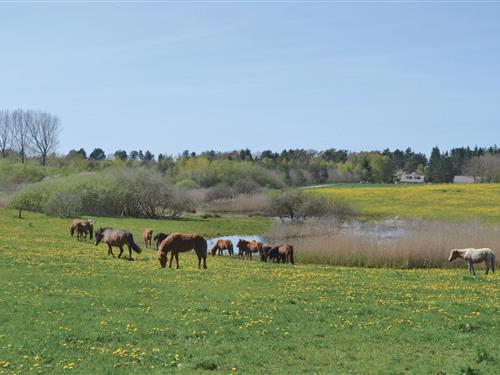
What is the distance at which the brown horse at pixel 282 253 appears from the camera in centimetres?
3547

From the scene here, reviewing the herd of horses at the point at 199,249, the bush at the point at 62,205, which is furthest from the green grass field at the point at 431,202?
the herd of horses at the point at 199,249

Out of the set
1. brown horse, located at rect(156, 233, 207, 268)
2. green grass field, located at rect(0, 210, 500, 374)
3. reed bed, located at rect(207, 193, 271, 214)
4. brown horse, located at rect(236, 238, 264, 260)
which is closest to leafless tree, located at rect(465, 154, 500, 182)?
reed bed, located at rect(207, 193, 271, 214)

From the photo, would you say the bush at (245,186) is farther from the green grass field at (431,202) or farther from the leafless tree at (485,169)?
the leafless tree at (485,169)

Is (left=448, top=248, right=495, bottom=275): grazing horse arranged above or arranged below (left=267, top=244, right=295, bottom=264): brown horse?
above

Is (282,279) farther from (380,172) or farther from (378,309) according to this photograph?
(380,172)

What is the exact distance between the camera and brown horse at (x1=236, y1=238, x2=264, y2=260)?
38562 mm

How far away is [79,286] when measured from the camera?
60.7 ft

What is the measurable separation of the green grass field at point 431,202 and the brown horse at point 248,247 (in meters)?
35.7

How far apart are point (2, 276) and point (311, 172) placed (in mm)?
155922

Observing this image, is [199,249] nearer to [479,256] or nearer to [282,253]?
[282,253]

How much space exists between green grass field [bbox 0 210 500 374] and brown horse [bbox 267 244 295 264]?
12547mm

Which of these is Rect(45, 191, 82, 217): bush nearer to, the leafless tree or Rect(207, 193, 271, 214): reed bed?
Rect(207, 193, 271, 214): reed bed

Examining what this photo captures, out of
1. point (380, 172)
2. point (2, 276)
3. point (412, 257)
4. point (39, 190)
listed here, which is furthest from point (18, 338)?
point (380, 172)

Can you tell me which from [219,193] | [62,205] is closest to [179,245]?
[62,205]
